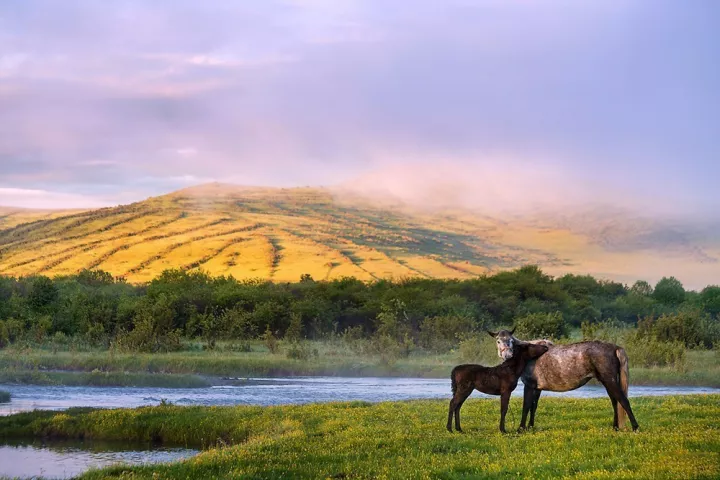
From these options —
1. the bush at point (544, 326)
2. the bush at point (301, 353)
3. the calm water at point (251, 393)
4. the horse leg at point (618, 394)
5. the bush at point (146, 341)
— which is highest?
the horse leg at point (618, 394)

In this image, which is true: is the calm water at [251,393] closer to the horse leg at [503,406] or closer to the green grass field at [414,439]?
the green grass field at [414,439]

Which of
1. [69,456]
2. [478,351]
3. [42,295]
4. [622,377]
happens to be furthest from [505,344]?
[42,295]

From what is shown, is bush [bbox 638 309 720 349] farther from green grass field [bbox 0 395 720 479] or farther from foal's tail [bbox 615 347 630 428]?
foal's tail [bbox 615 347 630 428]

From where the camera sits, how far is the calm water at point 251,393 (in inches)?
1236

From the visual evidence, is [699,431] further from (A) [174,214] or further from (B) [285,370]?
(A) [174,214]

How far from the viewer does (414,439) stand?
1669cm

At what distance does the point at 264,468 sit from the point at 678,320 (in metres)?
47.9

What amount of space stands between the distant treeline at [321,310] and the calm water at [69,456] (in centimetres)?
2684

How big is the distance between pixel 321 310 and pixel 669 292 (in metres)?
55.2

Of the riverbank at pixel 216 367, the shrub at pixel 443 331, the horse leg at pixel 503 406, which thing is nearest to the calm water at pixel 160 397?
the riverbank at pixel 216 367

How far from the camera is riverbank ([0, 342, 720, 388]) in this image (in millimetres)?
38344

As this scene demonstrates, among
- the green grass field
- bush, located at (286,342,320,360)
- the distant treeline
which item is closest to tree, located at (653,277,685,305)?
the distant treeline

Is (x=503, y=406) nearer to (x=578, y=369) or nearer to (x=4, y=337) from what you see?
(x=578, y=369)

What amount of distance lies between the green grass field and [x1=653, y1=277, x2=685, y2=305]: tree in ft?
275
